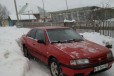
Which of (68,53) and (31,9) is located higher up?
(31,9)

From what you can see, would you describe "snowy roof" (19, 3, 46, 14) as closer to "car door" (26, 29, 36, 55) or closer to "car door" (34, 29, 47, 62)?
"car door" (26, 29, 36, 55)

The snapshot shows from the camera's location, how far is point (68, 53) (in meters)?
4.94

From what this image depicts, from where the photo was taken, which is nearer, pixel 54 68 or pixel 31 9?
pixel 54 68

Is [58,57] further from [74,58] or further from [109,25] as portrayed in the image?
[109,25]

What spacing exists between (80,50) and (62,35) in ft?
4.34

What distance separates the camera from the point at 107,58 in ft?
17.3

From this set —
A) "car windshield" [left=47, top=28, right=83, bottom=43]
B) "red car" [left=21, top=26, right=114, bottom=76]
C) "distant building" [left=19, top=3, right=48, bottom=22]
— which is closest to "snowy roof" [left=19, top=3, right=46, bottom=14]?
"distant building" [left=19, top=3, right=48, bottom=22]

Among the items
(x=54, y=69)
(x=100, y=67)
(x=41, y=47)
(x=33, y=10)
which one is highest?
(x=33, y=10)

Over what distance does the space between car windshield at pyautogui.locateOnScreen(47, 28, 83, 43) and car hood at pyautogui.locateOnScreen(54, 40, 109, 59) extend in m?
0.36

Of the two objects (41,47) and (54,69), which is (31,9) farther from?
(54,69)

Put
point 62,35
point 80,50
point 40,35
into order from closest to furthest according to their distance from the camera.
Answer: point 80,50, point 62,35, point 40,35

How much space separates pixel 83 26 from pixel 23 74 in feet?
31.4

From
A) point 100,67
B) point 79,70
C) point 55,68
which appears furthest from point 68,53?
point 100,67

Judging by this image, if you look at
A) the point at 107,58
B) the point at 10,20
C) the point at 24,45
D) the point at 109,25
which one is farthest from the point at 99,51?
the point at 10,20
